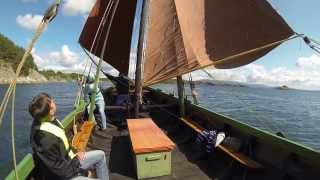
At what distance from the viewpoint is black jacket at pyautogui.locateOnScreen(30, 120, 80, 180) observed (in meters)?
3.95

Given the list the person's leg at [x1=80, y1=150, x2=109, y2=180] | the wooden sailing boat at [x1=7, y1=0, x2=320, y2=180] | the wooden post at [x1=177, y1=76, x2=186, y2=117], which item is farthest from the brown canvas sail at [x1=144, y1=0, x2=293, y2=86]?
the person's leg at [x1=80, y1=150, x2=109, y2=180]

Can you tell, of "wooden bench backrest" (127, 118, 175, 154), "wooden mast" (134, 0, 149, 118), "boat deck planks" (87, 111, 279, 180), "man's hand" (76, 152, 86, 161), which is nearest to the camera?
"man's hand" (76, 152, 86, 161)

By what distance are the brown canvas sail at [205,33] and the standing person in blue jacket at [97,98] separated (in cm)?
198

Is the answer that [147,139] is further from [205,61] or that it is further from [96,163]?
[205,61]

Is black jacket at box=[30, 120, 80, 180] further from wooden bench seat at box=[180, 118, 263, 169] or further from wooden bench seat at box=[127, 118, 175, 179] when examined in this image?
wooden bench seat at box=[180, 118, 263, 169]

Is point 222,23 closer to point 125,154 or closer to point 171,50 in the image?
point 171,50

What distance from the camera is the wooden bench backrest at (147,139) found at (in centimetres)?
591

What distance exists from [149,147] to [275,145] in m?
2.15

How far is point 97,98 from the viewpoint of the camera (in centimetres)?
985

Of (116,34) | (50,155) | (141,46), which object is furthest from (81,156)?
(116,34)

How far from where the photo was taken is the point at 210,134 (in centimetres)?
736

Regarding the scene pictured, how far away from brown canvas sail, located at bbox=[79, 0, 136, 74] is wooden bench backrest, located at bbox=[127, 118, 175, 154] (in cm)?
659

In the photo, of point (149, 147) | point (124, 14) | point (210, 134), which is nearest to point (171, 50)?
point (210, 134)

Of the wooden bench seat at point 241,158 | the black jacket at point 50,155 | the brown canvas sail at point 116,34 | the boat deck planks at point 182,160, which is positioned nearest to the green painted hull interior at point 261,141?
the wooden bench seat at point 241,158
